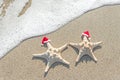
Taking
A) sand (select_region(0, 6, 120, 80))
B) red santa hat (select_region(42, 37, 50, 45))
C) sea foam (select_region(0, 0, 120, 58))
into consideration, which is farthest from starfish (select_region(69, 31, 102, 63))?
sea foam (select_region(0, 0, 120, 58))

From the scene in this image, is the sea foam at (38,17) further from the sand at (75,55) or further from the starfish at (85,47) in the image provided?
the starfish at (85,47)

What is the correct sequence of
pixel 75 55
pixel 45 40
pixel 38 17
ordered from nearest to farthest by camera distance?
pixel 75 55
pixel 45 40
pixel 38 17

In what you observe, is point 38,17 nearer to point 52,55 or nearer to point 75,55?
point 52,55

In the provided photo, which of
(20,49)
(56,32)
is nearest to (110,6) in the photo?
(56,32)

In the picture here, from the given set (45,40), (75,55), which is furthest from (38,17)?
(75,55)

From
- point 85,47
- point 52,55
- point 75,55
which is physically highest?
point 85,47

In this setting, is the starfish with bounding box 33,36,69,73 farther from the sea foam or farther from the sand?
the sea foam

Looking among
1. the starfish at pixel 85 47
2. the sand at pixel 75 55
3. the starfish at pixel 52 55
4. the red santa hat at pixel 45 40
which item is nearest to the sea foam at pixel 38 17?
the sand at pixel 75 55
